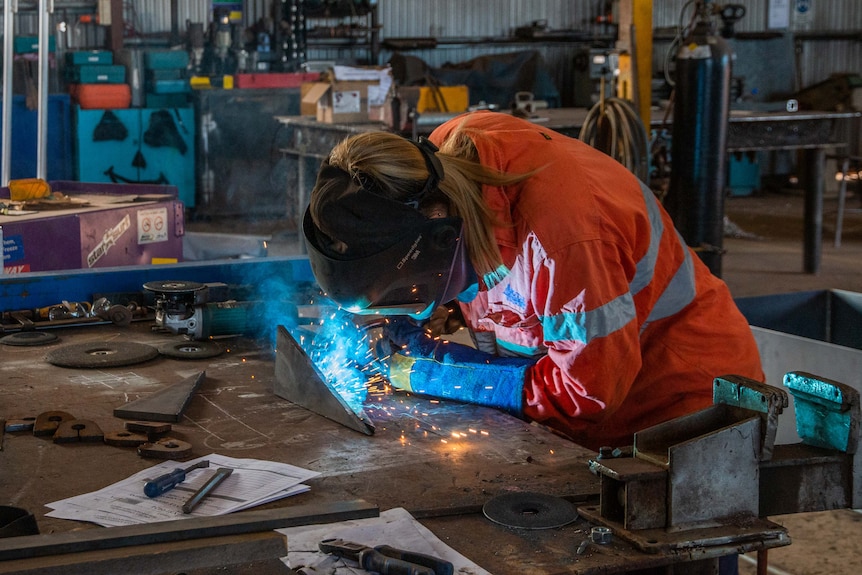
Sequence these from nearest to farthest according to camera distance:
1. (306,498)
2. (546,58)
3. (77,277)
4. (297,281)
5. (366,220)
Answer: (306,498), (366,220), (77,277), (297,281), (546,58)

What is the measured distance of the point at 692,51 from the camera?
553 cm

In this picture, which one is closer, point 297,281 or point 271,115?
point 297,281

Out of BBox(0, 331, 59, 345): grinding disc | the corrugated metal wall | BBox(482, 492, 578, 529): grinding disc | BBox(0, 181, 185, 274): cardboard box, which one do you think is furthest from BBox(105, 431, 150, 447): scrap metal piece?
the corrugated metal wall

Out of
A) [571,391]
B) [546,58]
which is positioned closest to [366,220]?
[571,391]

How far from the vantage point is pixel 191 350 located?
8.25ft

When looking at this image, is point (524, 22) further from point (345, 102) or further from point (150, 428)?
point (150, 428)

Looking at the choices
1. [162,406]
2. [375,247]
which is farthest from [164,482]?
[375,247]

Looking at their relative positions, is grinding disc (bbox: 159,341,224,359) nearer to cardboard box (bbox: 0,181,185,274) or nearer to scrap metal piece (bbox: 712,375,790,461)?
cardboard box (bbox: 0,181,185,274)

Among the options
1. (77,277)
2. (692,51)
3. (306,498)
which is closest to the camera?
(306,498)

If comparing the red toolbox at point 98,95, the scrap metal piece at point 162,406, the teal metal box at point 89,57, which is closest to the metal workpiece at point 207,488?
the scrap metal piece at point 162,406

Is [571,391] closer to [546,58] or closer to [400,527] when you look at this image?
[400,527]

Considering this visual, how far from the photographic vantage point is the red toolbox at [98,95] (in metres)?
9.34

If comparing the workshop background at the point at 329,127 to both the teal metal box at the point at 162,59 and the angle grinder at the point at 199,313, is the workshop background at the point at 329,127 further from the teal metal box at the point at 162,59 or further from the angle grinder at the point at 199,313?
the angle grinder at the point at 199,313

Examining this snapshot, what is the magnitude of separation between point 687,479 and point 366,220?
693 millimetres
